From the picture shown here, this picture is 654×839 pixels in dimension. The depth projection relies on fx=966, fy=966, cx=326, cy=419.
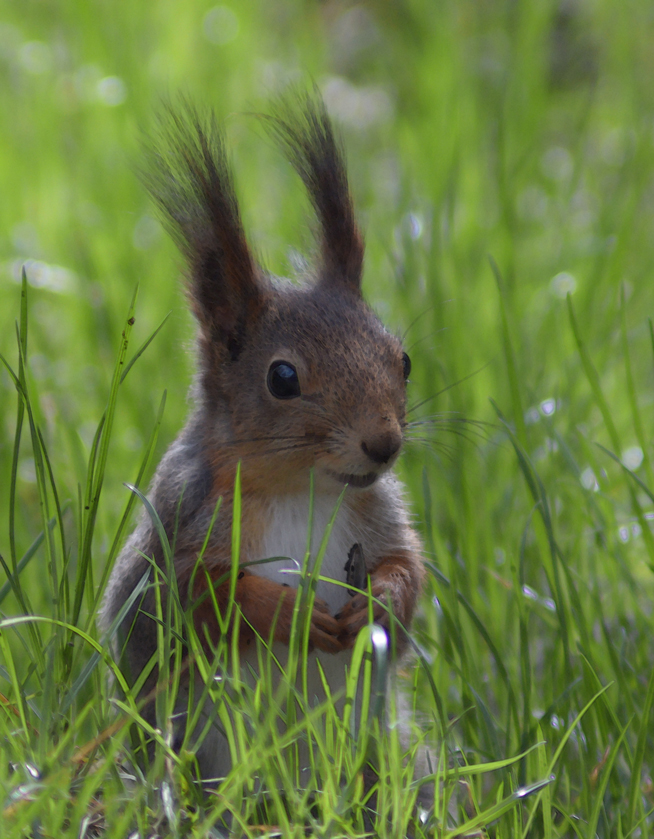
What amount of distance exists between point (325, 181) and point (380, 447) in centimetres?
61

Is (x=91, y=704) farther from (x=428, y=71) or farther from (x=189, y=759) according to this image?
(x=428, y=71)

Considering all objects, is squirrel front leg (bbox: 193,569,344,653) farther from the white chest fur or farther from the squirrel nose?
the squirrel nose

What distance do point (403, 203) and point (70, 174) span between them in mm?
1706

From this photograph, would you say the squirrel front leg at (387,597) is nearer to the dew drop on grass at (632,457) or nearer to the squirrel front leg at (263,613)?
the squirrel front leg at (263,613)

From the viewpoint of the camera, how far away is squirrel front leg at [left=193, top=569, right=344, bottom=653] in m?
1.49

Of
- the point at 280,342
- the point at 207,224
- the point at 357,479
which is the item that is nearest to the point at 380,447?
the point at 357,479

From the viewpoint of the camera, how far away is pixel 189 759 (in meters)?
1.29

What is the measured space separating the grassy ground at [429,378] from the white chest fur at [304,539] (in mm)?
193

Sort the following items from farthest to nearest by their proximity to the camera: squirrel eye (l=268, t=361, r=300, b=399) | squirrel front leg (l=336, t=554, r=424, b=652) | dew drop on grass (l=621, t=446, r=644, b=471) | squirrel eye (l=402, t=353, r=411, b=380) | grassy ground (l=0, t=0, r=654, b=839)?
dew drop on grass (l=621, t=446, r=644, b=471)
squirrel eye (l=402, t=353, r=411, b=380)
squirrel eye (l=268, t=361, r=300, b=399)
squirrel front leg (l=336, t=554, r=424, b=652)
grassy ground (l=0, t=0, r=654, b=839)

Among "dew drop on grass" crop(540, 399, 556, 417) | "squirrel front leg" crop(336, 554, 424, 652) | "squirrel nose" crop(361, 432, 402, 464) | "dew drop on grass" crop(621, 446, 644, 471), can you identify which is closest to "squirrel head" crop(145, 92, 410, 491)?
"squirrel nose" crop(361, 432, 402, 464)

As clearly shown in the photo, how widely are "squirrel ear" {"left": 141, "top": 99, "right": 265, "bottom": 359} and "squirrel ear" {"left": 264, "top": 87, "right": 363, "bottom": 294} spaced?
16 centimetres

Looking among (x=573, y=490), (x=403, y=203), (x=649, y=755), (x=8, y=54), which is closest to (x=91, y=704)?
(x=649, y=755)

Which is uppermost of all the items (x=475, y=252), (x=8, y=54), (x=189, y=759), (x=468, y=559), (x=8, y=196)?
(x=8, y=54)

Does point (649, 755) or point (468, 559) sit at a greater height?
point (468, 559)
